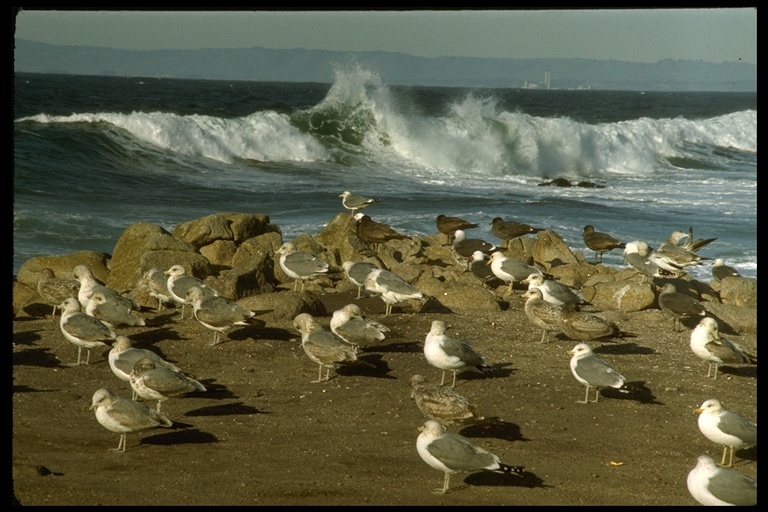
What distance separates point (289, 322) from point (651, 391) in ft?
12.2

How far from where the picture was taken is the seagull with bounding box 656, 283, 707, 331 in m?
10.1

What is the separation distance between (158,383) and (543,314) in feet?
13.2

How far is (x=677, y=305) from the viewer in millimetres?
10211

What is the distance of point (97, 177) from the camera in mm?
22188

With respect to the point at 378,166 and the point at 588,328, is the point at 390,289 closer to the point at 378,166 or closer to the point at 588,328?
the point at 588,328

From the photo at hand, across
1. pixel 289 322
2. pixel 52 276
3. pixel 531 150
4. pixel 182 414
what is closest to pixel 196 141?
pixel 531 150

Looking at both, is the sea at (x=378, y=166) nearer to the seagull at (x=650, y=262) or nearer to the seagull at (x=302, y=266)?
the seagull at (x=650, y=262)

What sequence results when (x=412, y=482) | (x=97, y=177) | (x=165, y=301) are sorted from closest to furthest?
(x=412, y=482), (x=165, y=301), (x=97, y=177)

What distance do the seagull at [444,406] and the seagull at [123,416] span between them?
73.0 inches

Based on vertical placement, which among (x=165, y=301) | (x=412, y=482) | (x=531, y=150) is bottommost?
(x=412, y=482)
